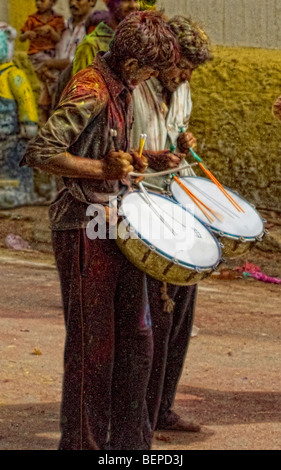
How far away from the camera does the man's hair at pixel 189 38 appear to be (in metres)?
5.83

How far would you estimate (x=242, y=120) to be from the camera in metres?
12.1

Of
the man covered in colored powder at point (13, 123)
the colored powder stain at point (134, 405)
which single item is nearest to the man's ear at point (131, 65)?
the colored powder stain at point (134, 405)

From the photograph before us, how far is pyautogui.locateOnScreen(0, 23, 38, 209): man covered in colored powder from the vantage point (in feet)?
39.5

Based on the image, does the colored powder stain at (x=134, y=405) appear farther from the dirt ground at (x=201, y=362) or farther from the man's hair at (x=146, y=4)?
the man's hair at (x=146, y=4)

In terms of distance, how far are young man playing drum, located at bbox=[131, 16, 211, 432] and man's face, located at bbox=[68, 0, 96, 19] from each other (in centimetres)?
545

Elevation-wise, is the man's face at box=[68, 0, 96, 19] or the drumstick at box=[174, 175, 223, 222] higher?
the drumstick at box=[174, 175, 223, 222]

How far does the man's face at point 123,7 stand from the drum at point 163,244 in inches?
93.7

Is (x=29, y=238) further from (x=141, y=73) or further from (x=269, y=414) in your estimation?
(x=141, y=73)

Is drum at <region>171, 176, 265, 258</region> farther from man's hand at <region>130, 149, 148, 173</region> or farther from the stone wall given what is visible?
the stone wall

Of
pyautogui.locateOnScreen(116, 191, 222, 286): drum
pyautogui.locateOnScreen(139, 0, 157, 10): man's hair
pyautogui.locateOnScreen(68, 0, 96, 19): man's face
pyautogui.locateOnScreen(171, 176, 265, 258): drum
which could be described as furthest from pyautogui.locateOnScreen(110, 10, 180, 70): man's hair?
pyautogui.locateOnScreen(68, 0, 96, 19): man's face

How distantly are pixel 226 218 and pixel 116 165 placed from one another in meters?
0.98

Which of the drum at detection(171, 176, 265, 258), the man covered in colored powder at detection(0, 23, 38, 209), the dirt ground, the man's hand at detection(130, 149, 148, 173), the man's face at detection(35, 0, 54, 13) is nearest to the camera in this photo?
the man's hand at detection(130, 149, 148, 173)

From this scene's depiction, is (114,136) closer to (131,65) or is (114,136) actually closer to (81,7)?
(131,65)

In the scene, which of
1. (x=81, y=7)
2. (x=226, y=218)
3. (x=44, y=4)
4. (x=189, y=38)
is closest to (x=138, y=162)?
(x=226, y=218)
